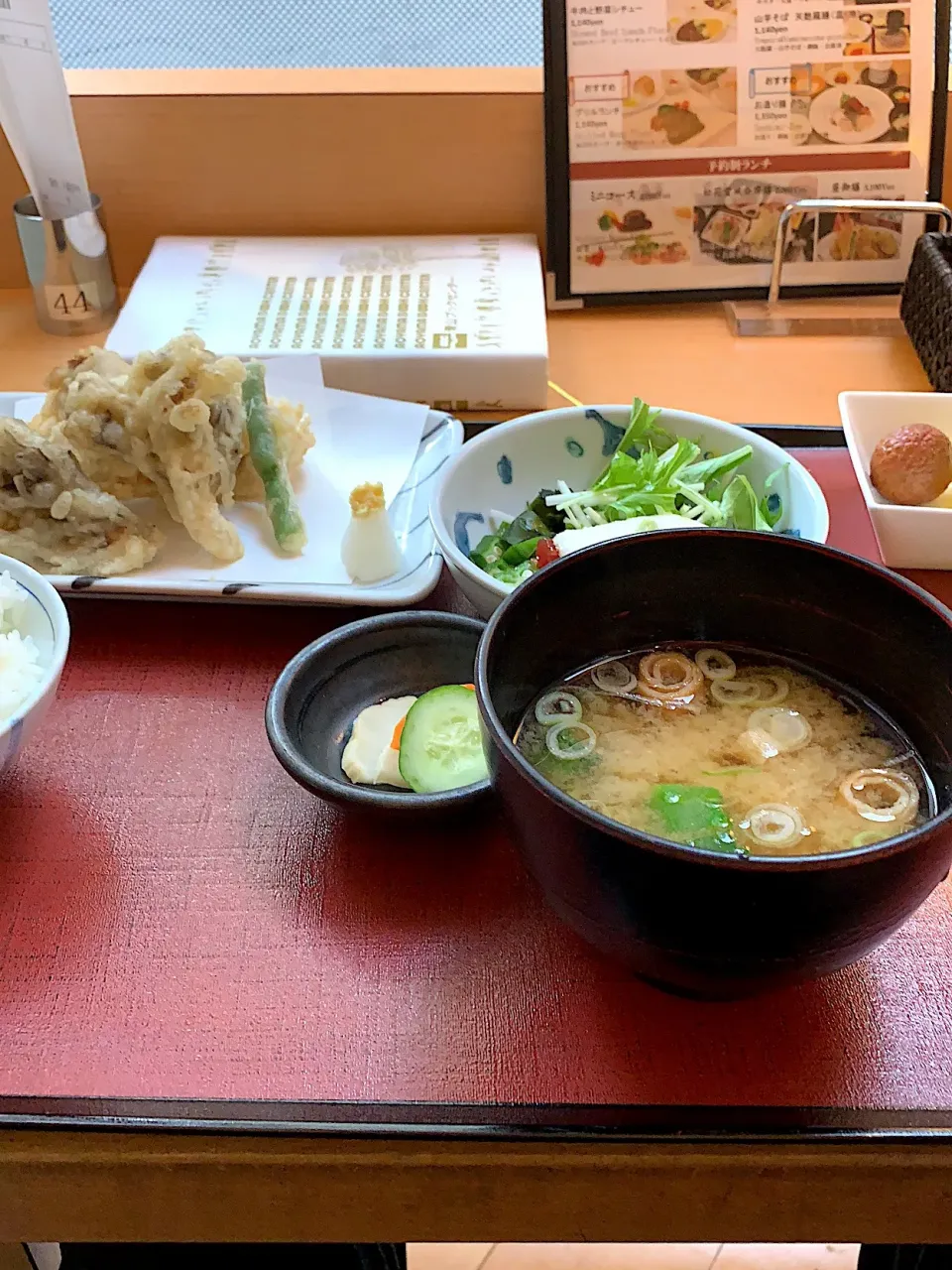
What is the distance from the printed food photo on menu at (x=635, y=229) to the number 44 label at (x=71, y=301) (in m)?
0.74

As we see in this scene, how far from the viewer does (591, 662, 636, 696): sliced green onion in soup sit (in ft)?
2.69

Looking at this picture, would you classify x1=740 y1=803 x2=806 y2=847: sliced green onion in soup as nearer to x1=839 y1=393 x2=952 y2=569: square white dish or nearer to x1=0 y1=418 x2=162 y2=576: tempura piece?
x1=839 y1=393 x2=952 y2=569: square white dish

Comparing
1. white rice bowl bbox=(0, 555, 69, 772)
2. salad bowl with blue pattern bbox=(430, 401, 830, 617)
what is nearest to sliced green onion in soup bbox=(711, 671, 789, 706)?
salad bowl with blue pattern bbox=(430, 401, 830, 617)

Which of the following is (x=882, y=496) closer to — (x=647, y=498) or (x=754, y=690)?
(x=647, y=498)

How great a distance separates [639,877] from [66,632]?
1.79ft

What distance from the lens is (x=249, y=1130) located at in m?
0.66

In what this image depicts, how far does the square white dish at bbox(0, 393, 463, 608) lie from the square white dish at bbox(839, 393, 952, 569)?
0.44 m

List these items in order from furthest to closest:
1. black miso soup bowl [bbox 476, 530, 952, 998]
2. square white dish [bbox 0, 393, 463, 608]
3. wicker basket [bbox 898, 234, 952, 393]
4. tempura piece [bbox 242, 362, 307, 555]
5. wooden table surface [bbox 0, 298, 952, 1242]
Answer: wicker basket [bbox 898, 234, 952, 393] → tempura piece [bbox 242, 362, 307, 555] → square white dish [bbox 0, 393, 463, 608] → wooden table surface [bbox 0, 298, 952, 1242] → black miso soup bowl [bbox 476, 530, 952, 998]

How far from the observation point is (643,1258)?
1496mm

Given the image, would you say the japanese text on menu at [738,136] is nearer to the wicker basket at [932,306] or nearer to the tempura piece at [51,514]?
the wicker basket at [932,306]

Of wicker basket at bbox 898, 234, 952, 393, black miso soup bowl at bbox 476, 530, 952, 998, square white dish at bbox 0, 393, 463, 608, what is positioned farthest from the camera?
wicker basket at bbox 898, 234, 952, 393

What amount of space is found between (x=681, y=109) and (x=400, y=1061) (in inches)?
55.9

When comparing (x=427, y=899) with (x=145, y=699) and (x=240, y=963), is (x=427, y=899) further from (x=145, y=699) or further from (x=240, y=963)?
(x=145, y=699)

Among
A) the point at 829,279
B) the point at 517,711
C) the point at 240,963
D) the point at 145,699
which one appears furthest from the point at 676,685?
the point at 829,279
